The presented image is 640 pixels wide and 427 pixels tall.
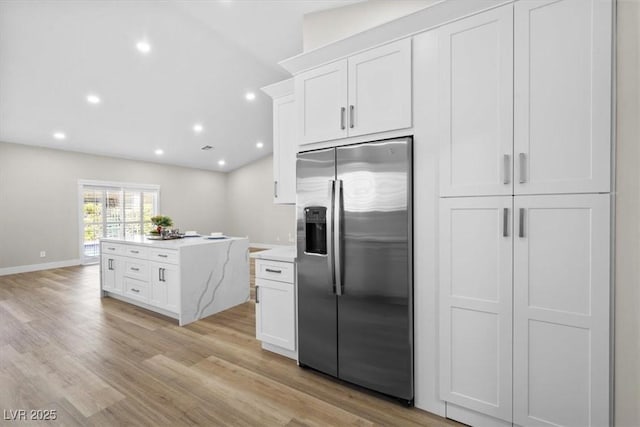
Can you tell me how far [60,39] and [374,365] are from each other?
5.21 m

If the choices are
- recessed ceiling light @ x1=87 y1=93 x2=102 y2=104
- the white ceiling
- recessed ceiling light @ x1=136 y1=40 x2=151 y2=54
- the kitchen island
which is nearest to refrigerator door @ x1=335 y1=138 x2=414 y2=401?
the white ceiling

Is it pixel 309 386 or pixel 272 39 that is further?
pixel 272 39

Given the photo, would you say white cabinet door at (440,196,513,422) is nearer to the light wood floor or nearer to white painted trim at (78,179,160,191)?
the light wood floor

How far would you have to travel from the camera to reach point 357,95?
2.02 meters

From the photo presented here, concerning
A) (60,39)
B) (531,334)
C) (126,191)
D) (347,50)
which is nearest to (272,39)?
Result: (347,50)

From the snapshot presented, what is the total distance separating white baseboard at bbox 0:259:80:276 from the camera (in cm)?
575

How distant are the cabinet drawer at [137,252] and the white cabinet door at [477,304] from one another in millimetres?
3473

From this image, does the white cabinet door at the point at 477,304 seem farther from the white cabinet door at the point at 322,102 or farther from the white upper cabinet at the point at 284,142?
the white upper cabinet at the point at 284,142

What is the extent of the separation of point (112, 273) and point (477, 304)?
15.2 feet

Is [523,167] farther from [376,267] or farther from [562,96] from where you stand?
[376,267]

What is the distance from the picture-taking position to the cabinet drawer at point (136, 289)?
3.66 meters

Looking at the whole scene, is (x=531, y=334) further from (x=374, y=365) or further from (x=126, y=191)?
(x=126, y=191)

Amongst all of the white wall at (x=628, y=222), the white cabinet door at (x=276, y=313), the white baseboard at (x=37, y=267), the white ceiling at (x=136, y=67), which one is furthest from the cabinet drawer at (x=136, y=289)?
the white wall at (x=628, y=222)

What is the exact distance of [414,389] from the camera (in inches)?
72.6
